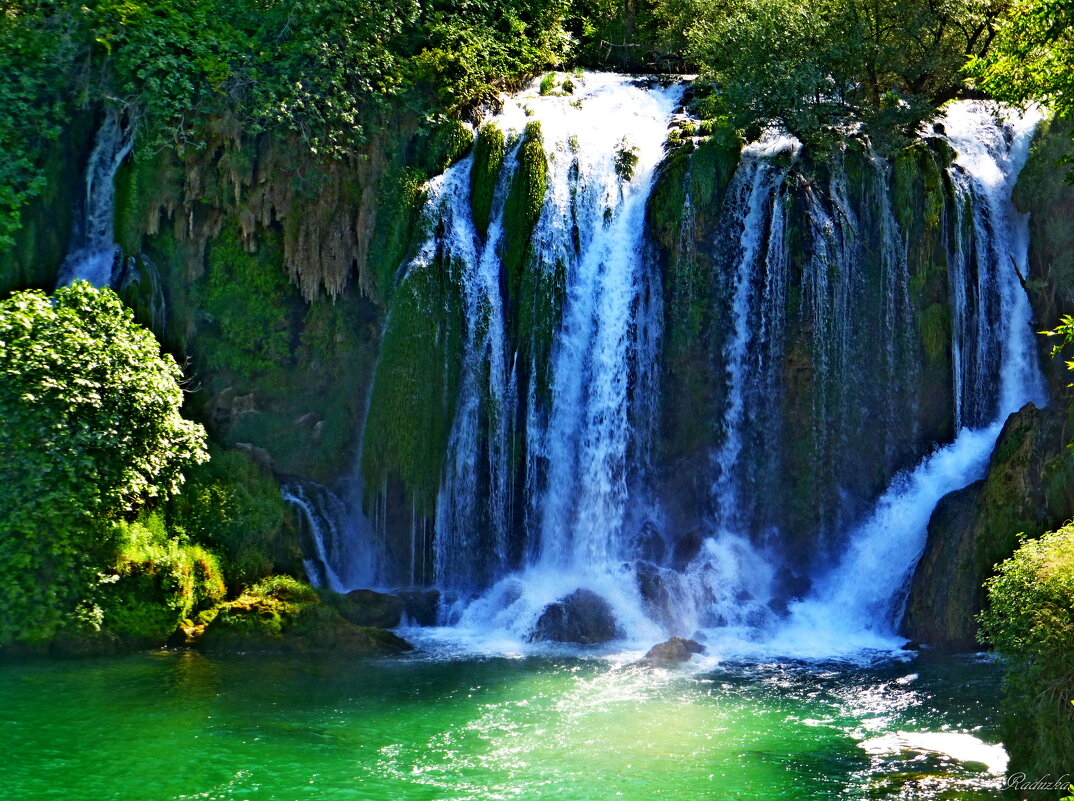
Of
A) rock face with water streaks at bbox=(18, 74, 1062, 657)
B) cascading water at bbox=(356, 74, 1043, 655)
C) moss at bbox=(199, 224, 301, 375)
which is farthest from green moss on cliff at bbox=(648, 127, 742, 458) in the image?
moss at bbox=(199, 224, 301, 375)

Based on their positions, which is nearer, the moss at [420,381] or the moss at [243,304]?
the moss at [420,381]

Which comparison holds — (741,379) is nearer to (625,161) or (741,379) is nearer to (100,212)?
(625,161)

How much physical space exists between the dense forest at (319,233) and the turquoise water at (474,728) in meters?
1.84

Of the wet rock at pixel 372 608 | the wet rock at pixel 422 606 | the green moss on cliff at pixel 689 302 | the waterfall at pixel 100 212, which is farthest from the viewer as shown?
the green moss on cliff at pixel 689 302

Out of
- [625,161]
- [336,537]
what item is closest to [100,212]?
[336,537]

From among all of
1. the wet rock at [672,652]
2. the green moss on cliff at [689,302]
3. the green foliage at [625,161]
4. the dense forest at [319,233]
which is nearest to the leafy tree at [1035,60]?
the dense forest at [319,233]

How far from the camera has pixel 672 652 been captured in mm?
16656

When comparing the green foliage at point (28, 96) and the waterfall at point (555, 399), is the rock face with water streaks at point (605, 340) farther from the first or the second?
the green foliage at point (28, 96)

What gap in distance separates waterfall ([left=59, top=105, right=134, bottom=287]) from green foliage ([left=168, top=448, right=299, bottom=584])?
451cm

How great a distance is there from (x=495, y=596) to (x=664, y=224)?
8051 mm

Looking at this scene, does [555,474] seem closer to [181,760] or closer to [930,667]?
[930,667]

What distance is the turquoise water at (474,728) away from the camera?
11898 millimetres

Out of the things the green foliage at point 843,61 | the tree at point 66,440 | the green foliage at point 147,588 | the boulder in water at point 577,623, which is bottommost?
the boulder in water at point 577,623

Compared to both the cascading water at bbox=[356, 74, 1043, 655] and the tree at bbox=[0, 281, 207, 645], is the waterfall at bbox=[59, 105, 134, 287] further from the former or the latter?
the cascading water at bbox=[356, 74, 1043, 655]
